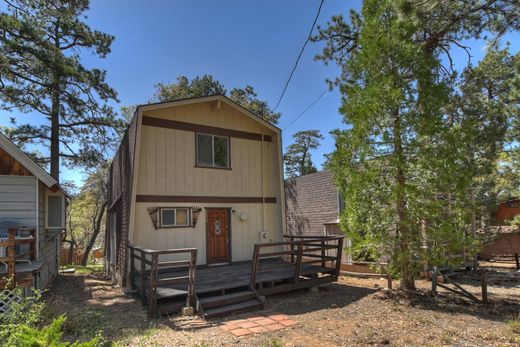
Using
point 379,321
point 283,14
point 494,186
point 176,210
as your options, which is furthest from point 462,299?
point 494,186

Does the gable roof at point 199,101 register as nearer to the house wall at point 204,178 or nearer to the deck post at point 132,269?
the house wall at point 204,178

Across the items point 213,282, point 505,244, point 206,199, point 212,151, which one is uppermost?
point 212,151

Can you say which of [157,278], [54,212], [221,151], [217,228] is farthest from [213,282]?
[54,212]

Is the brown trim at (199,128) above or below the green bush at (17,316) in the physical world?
above

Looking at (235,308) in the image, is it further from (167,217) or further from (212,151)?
(212,151)

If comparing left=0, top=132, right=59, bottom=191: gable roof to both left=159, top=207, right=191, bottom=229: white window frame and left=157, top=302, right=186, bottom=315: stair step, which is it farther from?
left=157, top=302, right=186, bottom=315: stair step

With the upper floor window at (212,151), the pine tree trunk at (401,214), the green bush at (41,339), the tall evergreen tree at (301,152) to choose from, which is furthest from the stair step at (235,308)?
the tall evergreen tree at (301,152)

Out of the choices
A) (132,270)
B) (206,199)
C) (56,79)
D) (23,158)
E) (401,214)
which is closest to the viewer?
(401,214)

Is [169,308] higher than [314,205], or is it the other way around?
[314,205]

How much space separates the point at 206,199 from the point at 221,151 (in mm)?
1648

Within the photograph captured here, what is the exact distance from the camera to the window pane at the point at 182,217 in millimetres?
10062

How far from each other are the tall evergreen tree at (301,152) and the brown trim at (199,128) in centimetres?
2074

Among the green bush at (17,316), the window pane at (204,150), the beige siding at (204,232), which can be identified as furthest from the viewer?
the window pane at (204,150)

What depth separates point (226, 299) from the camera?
24.6ft
